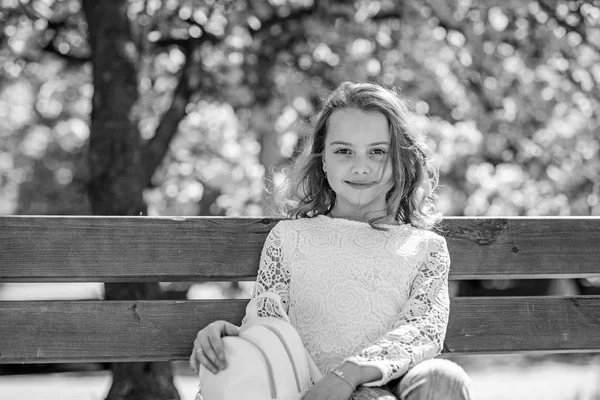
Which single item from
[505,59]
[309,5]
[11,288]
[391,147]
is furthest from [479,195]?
[11,288]

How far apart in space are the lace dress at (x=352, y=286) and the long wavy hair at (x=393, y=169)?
0.13 metres

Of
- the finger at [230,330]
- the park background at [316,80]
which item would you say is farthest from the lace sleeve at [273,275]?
the park background at [316,80]

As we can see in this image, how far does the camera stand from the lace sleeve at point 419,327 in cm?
249

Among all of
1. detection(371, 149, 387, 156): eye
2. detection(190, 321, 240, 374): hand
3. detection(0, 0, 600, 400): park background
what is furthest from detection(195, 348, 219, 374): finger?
detection(0, 0, 600, 400): park background

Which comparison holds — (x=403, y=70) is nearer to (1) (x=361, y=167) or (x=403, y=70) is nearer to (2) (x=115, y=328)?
(1) (x=361, y=167)

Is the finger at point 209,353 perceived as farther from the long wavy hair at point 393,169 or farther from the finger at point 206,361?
the long wavy hair at point 393,169

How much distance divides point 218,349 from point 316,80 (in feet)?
10.8

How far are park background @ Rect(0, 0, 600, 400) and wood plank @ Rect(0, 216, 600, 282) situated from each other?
1.28 metres

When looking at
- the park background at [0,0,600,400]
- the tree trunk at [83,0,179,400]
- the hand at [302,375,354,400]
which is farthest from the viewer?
the park background at [0,0,600,400]

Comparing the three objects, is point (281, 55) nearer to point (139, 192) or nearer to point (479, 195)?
point (139, 192)

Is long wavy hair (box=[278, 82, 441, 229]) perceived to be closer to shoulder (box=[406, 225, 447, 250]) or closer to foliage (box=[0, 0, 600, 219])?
shoulder (box=[406, 225, 447, 250])

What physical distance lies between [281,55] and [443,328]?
9.79ft

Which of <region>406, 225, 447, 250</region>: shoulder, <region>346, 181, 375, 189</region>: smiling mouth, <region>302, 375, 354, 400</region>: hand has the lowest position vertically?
<region>302, 375, 354, 400</region>: hand

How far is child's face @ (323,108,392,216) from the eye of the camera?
2.95 meters
